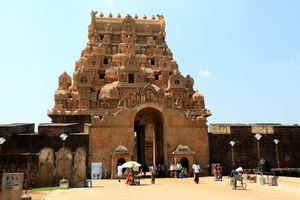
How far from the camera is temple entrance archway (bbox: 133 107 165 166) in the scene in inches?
1273

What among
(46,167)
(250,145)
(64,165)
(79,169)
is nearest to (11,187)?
(79,169)

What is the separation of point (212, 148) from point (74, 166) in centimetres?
1443

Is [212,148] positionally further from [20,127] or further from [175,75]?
[175,75]

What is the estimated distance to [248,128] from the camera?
31766 mm

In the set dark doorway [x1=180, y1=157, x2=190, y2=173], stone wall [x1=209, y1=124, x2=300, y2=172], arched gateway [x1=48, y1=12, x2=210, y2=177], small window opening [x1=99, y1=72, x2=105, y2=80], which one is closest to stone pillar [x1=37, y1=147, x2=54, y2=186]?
arched gateway [x1=48, y1=12, x2=210, y2=177]

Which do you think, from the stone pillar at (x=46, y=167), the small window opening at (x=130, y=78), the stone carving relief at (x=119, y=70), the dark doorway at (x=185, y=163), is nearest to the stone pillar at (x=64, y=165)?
the stone pillar at (x=46, y=167)

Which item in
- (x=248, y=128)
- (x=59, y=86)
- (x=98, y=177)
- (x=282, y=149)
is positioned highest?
(x=59, y=86)

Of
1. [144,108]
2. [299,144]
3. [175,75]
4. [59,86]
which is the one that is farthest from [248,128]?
[59,86]

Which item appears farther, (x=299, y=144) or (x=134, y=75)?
(x=134, y=75)

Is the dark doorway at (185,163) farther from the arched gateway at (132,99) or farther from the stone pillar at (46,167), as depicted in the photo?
the stone pillar at (46,167)

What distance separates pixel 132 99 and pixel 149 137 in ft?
64.9

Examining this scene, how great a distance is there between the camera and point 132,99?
30234 millimetres

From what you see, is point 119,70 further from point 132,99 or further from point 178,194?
point 178,194

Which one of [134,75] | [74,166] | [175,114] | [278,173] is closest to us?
[74,166]
